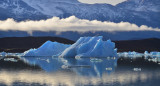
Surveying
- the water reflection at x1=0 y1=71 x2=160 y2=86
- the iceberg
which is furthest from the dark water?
the iceberg

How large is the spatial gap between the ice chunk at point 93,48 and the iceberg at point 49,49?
8.53 meters

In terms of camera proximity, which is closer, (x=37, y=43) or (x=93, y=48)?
(x=93, y=48)

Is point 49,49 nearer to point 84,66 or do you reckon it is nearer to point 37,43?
point 84,66

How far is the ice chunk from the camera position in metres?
61.4

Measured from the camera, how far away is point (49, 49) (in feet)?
249

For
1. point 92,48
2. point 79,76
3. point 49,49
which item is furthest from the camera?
point 49,49

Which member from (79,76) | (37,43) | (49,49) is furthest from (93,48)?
(37,43)

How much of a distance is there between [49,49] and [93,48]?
16.7m

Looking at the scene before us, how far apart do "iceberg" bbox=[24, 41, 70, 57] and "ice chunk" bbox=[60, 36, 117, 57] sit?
853cm

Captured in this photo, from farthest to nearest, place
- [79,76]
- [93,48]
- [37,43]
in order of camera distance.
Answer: [37,43] → [93,48] → [79,76]

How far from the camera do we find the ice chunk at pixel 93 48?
202ft

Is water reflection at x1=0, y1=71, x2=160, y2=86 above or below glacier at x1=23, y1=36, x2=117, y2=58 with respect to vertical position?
above

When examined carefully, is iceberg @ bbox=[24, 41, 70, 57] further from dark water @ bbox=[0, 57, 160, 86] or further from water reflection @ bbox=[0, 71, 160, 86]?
water reflection @ bbox=[0, 71, 160, 86]

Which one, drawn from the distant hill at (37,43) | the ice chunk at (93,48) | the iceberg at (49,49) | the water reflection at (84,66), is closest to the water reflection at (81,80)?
the water reflection at (84,66)
